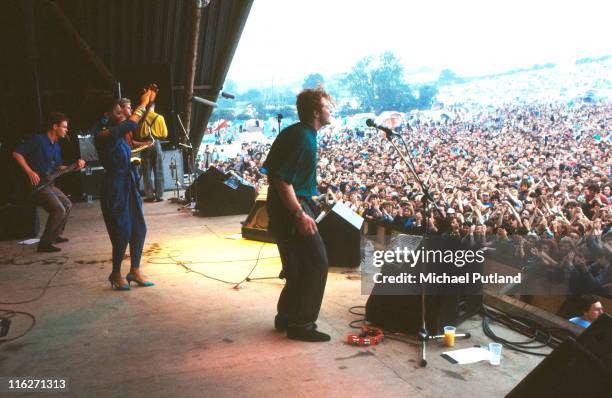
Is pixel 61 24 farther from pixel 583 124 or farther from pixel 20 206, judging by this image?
pixel 583 124

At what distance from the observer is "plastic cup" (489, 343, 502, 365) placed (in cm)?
231

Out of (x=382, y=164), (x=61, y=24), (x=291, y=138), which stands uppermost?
(x=61, y=24)

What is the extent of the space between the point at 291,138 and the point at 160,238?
2.99 m

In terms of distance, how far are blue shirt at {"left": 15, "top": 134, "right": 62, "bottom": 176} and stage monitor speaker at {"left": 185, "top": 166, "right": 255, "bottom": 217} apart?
73.1 inches

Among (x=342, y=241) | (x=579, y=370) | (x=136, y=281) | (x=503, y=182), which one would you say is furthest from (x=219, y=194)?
(x=503, y=182)

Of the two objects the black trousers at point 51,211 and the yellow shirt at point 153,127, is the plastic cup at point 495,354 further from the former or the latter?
the yellow shirt at point 153,127

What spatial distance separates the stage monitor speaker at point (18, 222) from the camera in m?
5.13

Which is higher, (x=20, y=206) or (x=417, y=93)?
(x=417, y=93)

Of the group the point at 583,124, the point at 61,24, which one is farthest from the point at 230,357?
the point at 583,124

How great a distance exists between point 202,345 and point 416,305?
1084 mm

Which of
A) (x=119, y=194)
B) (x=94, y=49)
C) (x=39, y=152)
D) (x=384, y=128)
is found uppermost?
(x=94, y=49)

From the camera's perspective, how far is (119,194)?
3207 millimetres

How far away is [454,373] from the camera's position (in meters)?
2.22

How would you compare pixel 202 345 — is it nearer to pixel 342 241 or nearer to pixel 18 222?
pixel 342 241
